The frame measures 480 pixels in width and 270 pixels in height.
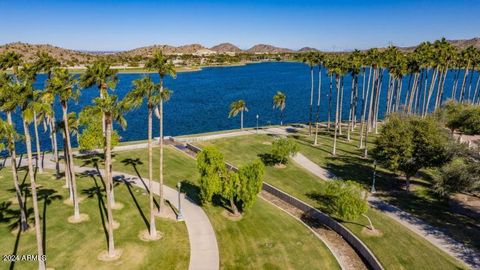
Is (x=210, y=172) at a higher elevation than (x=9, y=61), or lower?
lower

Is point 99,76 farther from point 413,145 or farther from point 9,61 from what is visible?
point 413,145

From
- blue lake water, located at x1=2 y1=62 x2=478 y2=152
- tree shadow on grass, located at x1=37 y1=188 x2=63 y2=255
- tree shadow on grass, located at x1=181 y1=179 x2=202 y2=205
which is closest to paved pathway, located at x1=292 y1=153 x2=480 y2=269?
tree shadow on grass, located at x1=181 y1=179 x2=202 y2=205

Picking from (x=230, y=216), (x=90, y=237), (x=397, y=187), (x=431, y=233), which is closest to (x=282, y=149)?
(x=397, y=187)

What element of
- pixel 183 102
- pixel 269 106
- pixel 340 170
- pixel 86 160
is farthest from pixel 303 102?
pixel 86 160

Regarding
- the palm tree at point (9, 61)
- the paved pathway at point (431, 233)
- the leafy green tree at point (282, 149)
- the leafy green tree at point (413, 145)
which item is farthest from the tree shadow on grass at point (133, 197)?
the leafy green tree at point (413, 145)

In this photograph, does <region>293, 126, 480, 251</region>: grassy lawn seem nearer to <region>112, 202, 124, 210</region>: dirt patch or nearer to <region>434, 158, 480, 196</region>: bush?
<region>434, 158, 480, 196</region>: bush

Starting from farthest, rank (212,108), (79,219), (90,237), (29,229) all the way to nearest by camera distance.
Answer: (212,108) → (79,219) → (29,229) → (90,237)
